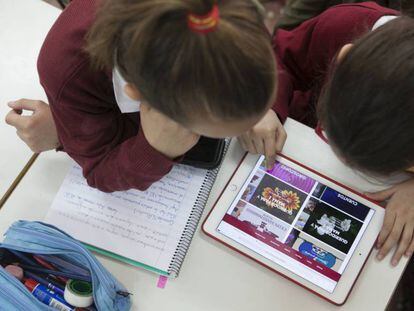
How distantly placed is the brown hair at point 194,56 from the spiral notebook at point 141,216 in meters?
0.30

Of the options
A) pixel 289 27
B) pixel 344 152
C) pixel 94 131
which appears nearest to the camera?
pixel 344 152

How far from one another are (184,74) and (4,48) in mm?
678

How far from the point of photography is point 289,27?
3.77ft

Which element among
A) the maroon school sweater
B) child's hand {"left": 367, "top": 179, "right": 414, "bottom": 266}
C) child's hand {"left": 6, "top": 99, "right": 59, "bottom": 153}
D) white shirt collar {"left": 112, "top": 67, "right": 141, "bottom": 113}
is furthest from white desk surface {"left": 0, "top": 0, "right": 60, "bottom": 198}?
child's hand {"left": 367, "top": 179, "right": 414, "bottom": 266}

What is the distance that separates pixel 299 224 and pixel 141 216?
0.93 feet

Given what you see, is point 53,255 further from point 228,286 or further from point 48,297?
point 228,286

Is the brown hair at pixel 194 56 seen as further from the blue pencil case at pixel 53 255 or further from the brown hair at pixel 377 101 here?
the blue pencil case at pixel 53 255

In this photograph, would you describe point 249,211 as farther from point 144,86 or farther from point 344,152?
point 144,86

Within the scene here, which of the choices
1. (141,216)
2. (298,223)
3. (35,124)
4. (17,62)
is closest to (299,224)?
(298,223)

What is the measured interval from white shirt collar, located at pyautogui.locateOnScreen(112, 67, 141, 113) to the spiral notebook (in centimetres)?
16

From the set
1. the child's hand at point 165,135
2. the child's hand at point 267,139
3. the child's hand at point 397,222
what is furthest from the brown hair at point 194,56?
the child's hand at point 397,222

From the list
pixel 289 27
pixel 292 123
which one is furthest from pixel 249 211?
pixel 289 27

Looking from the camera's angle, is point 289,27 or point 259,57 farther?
point 289,27

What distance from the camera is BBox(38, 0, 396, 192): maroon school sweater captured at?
0.67 m
